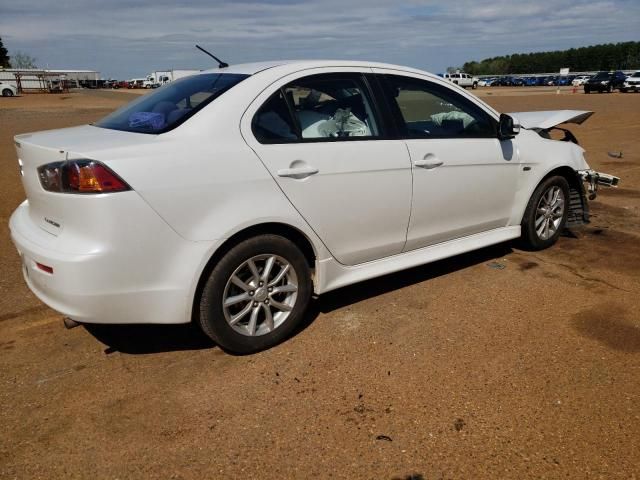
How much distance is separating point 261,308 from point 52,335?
1506 millimetres

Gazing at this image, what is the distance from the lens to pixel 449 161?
4.15 meters

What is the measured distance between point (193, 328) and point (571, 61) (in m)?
134

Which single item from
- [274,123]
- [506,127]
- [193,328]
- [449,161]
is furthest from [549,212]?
[193,328]

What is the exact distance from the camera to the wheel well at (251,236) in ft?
10.4

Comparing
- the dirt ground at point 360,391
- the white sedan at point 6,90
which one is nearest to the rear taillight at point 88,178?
the dirt ground at point 360,391

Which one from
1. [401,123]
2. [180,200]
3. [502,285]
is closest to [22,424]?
[180,200]

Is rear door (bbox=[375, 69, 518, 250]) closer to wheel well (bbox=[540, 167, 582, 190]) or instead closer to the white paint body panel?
the white paint body panel

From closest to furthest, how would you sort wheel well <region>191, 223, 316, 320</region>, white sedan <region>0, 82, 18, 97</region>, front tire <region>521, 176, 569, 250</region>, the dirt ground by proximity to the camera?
the dirt ground < wheel well <region>191, 223, 316, 320</region> < front tire <region>521, 176, 569, 250</region> < white sedan <region>0, 82, 18, 97</region>

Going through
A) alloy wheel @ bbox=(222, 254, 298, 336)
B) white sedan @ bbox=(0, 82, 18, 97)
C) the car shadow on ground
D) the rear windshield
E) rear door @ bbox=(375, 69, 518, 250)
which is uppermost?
the rear windshield

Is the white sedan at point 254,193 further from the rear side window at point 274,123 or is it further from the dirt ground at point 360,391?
the dirt ground at point 360,391

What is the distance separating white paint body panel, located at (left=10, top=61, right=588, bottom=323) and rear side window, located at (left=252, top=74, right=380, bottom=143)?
0.06 m

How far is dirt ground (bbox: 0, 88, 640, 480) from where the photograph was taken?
8.23ft

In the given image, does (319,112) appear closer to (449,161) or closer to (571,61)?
(449,161)

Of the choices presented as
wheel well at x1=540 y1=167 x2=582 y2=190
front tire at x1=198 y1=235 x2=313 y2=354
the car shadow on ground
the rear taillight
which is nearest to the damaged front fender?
wheel well at x1=540 y1=167 x2=582 y2=190
